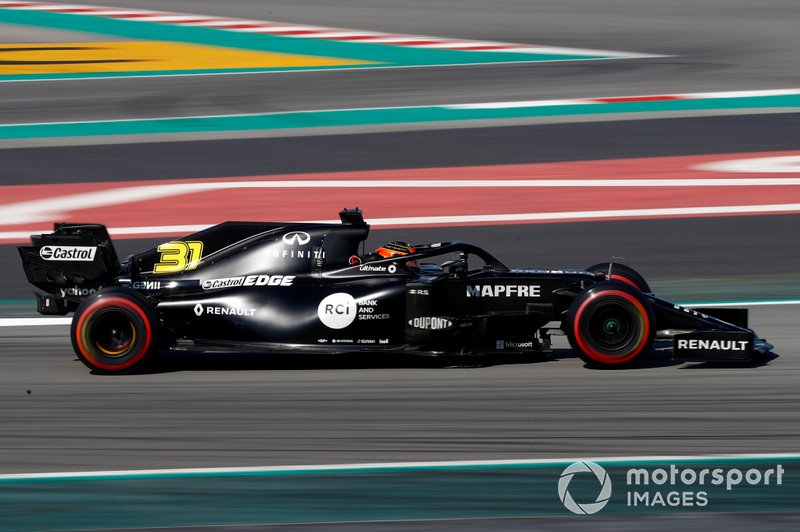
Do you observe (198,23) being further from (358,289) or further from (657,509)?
(657,509)

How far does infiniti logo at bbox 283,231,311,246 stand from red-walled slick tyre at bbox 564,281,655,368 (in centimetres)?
205

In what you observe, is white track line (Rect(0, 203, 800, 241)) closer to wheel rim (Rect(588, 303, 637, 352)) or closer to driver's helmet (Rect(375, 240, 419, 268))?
driver's helmet (Rect(375, 240, 419, 268))

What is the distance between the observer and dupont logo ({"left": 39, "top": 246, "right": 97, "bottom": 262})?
369 inches

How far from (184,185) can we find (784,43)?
47.6ft

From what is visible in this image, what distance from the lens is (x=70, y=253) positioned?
30.8 ft

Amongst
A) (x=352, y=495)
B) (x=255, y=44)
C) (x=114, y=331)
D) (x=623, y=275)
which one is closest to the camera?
(x=352, y=495)

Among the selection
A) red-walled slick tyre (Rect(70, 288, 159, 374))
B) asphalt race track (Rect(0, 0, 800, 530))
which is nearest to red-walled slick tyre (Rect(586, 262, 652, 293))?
asphalt race track (Rect(0, 0, 800, 530))

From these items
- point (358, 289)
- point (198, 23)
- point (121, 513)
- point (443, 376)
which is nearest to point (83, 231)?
point (358, 289)

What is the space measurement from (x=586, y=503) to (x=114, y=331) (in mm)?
4088

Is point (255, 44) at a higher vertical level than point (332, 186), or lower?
higher

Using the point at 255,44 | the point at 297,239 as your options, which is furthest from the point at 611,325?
the point at 255,44

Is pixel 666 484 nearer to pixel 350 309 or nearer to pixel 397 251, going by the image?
pixel 350 309

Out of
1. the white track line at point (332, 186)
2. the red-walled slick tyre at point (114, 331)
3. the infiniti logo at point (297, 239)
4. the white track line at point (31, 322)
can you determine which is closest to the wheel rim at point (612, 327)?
the infiniti logo at point (297, 239)

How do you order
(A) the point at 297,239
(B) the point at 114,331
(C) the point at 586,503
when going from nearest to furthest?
(C) the point at 586,503
(B) the point at 114,331
(A) the point at 297,239
